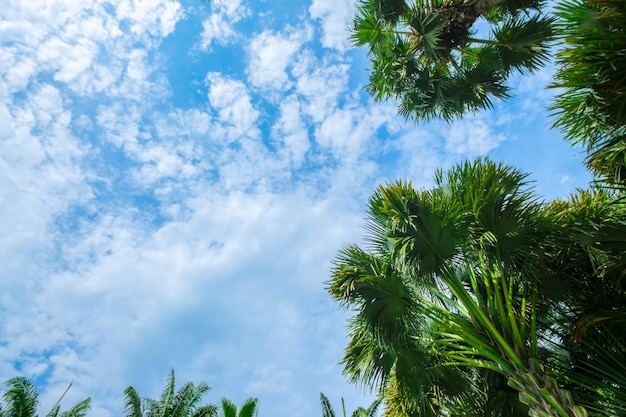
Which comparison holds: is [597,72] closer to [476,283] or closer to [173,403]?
[476,283]

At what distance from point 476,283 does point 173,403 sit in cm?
1365

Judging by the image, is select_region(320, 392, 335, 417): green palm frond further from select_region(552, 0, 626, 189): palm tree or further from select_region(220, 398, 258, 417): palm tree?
select_region(552, 0, 626, 189): palm tree

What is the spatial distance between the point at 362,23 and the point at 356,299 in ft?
20.4

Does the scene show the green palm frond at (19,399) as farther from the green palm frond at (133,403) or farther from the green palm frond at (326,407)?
the green palm frond at (326,407)

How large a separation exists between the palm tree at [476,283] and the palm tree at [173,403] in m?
10.5

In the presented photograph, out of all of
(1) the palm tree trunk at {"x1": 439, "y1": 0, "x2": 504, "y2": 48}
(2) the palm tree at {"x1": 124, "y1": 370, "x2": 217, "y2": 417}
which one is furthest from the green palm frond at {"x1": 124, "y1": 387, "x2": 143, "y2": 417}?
(1) the palm tree trunk at {"x1": 439, "y1": 0, "x2": 504, "y2": 48}

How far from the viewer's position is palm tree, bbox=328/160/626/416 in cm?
532

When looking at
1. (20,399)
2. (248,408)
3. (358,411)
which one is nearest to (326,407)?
(358,411)

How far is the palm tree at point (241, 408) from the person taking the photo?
37.6 feet

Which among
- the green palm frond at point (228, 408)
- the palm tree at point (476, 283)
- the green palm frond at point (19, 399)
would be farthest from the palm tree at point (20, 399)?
the palm tree at point (476, 283)

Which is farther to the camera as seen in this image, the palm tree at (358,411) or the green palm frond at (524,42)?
the palm tree at (358,411)

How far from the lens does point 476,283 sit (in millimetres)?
5969

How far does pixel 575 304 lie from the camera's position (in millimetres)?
5844

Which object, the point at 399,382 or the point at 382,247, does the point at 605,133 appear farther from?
the point at 399,382
